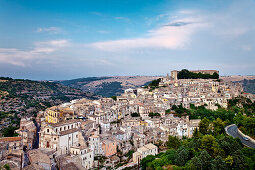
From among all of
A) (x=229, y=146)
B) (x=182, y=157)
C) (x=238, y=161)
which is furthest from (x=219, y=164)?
(x=182, y=157)

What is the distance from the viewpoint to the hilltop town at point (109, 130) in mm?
29250

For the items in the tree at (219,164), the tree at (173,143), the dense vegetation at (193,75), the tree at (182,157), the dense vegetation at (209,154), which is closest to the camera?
the tree at (219,164)

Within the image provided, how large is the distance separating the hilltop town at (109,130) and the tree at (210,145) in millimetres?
10165

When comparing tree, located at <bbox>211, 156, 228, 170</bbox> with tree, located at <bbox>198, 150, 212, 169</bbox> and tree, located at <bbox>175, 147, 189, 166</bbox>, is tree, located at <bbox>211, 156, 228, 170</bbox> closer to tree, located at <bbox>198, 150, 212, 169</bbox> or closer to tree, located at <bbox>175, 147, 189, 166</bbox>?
tree, located at <bbox>198, 150, 212, 169</bbox>

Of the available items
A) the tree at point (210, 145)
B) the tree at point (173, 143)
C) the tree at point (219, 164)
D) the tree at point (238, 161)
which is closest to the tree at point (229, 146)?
the tree at point (210, 145)

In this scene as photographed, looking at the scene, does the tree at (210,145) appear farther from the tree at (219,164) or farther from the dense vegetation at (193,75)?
the dense vegetation at (193,75)

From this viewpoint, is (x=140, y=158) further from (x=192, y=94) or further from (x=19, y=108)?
(x=19, y=108)

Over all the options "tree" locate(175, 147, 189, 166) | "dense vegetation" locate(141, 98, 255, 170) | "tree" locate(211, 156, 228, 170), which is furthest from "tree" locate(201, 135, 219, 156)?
"tree" locate(211, 156, 228, 170)

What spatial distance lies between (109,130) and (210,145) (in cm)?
1982

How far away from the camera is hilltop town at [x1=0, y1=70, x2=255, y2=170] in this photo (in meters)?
29.2

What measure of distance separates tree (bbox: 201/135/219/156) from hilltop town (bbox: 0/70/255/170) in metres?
10.2

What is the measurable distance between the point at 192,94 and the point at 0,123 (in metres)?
52.4

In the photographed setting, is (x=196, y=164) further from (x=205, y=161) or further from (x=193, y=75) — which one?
(x=193, y=75)

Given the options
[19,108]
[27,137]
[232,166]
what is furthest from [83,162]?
[19,108]
